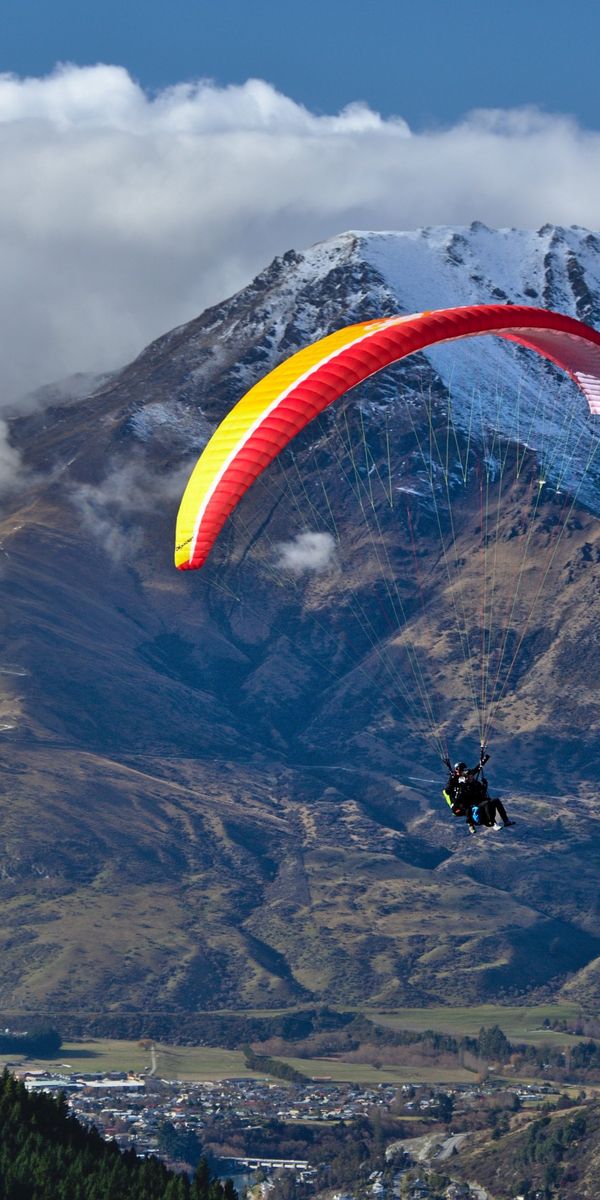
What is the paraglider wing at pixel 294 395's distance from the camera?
6694cm

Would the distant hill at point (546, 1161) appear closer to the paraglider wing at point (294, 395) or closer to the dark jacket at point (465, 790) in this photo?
Result: the dark jacket at point (465, 790)

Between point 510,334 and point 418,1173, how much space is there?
137 metres

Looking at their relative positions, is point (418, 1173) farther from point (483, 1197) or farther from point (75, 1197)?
point (75, 1197)

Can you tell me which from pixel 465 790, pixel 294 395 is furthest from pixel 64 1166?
pixel 294 395

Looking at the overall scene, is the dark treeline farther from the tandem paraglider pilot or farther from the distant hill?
the distant hill

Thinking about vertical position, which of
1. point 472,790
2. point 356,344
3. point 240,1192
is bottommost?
point 240,1192

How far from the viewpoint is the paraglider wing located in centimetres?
6694

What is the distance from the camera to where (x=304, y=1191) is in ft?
635

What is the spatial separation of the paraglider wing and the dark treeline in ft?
174

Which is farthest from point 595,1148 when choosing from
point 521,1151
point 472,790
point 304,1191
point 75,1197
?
point 472,790

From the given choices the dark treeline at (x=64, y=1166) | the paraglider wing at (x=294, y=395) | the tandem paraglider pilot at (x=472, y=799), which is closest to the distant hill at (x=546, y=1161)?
the dark treeline at (x=64, y=1166)

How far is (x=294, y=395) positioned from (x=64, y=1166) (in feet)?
199

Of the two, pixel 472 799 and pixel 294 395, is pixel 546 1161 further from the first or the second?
pixel 294 395

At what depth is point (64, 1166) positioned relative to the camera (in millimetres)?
114688
